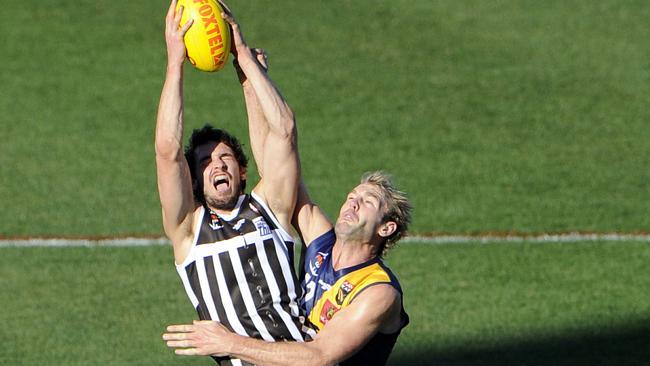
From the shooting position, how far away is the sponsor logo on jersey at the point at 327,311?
8.55 meters

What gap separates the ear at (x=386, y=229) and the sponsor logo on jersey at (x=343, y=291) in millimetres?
464

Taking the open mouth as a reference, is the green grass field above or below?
below

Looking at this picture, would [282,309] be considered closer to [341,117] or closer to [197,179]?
[197,179]

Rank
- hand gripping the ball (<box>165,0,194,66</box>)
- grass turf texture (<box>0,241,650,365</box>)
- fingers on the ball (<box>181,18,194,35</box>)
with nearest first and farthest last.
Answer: hand gripping the ball (<box>165,0,194,66</box>), fingers on the ball (<box>181,18,194,35</box>), grass turf texture (<box>0,241,650,365</box>)

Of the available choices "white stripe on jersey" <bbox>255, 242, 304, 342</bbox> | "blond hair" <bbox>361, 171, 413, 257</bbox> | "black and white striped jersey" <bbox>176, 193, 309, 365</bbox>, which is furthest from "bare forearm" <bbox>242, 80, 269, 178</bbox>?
"blond hair" <bbox>361, 171, 413, 257</bbox>

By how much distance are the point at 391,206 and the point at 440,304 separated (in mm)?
4382

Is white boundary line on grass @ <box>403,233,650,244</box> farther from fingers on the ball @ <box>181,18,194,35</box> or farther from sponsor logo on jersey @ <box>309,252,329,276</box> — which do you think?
fingers on the ball @ <box>181,18,194,35</box>

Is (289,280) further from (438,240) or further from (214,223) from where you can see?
(438,240)

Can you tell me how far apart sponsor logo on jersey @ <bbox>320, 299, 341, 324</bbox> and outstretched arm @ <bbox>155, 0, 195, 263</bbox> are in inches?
44.9

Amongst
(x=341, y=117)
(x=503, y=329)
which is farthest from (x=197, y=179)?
(x=341, y=117)

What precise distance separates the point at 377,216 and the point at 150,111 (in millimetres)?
9705

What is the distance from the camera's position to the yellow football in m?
8.47

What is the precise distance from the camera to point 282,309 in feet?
28.2

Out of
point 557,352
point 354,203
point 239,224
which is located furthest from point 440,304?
point 239,224
